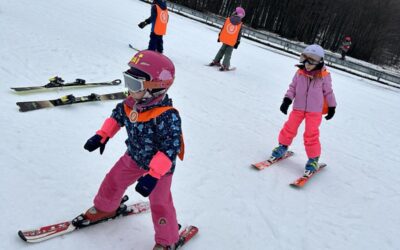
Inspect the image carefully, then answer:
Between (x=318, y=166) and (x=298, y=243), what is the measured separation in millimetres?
2008

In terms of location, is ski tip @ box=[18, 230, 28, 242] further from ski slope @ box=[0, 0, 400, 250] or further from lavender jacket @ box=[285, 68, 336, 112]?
lavender jacket @ box=[285, 68, 336, 112]

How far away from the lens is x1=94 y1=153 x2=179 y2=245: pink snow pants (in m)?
2.69

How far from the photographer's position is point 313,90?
4.80 m

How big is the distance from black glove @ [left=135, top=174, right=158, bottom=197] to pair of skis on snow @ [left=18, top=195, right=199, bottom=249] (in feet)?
3.13

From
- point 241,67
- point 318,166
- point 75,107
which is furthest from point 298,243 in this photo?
point 241,67

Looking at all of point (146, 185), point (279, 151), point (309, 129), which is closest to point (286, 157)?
point (279, 151)

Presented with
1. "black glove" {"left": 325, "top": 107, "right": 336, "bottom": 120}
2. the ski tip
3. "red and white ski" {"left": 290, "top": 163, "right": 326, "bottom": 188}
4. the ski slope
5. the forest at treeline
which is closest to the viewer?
the ski tip

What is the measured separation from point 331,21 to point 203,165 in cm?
4384

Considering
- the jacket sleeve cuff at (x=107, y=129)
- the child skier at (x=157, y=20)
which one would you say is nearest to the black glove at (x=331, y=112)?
the jacket sleeve cuff at (x=107, y=129)

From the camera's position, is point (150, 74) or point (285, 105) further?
point (285, 105)

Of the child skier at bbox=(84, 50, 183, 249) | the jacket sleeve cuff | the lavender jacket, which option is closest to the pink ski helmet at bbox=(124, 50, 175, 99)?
the child skier at bbox=(84, 50, 183, 249)

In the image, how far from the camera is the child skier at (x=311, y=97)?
468 cm

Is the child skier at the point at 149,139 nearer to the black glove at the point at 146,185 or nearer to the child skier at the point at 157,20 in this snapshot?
the black glove at the point at 146,185

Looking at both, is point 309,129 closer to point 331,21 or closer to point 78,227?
point 78,227
